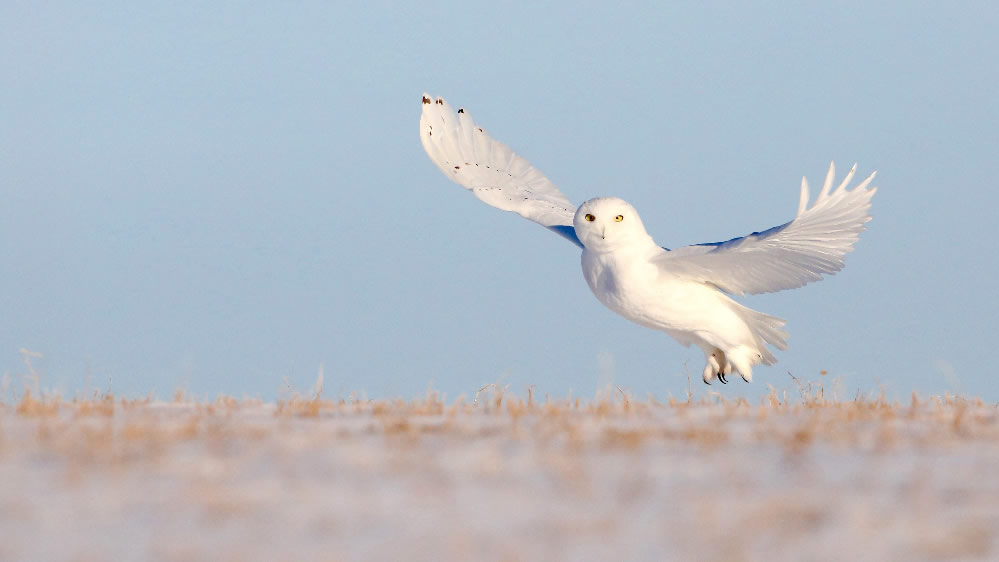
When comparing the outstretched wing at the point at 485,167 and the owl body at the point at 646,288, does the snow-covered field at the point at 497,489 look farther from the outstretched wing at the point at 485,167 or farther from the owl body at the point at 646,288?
the outstretched wing at the point at 485,167

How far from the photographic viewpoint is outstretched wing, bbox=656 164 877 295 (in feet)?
33.1

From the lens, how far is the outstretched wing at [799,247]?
10.1 metres

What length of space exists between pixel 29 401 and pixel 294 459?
375 cm

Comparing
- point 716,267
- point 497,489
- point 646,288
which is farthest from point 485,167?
point 497,489

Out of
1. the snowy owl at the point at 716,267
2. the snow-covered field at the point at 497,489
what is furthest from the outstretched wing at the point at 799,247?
the snow-covered field at the point at 497,489

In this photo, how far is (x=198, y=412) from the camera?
772 cm

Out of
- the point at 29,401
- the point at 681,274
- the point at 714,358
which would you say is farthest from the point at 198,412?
the point at 714,358

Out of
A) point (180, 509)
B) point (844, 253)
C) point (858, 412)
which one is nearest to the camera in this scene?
point (180, 509)

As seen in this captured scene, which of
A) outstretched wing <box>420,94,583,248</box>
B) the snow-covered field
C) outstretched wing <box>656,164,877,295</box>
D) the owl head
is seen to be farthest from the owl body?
the snow-covered field

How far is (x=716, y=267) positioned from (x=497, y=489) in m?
6.57

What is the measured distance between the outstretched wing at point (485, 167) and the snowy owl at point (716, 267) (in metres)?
0.36

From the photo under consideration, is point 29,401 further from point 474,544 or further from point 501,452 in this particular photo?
point 474,544

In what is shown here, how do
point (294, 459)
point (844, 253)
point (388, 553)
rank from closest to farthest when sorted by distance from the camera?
1. point (388, 553)
2. point (294, 459)
3. point (844, 253)

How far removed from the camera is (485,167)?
12.9 m
